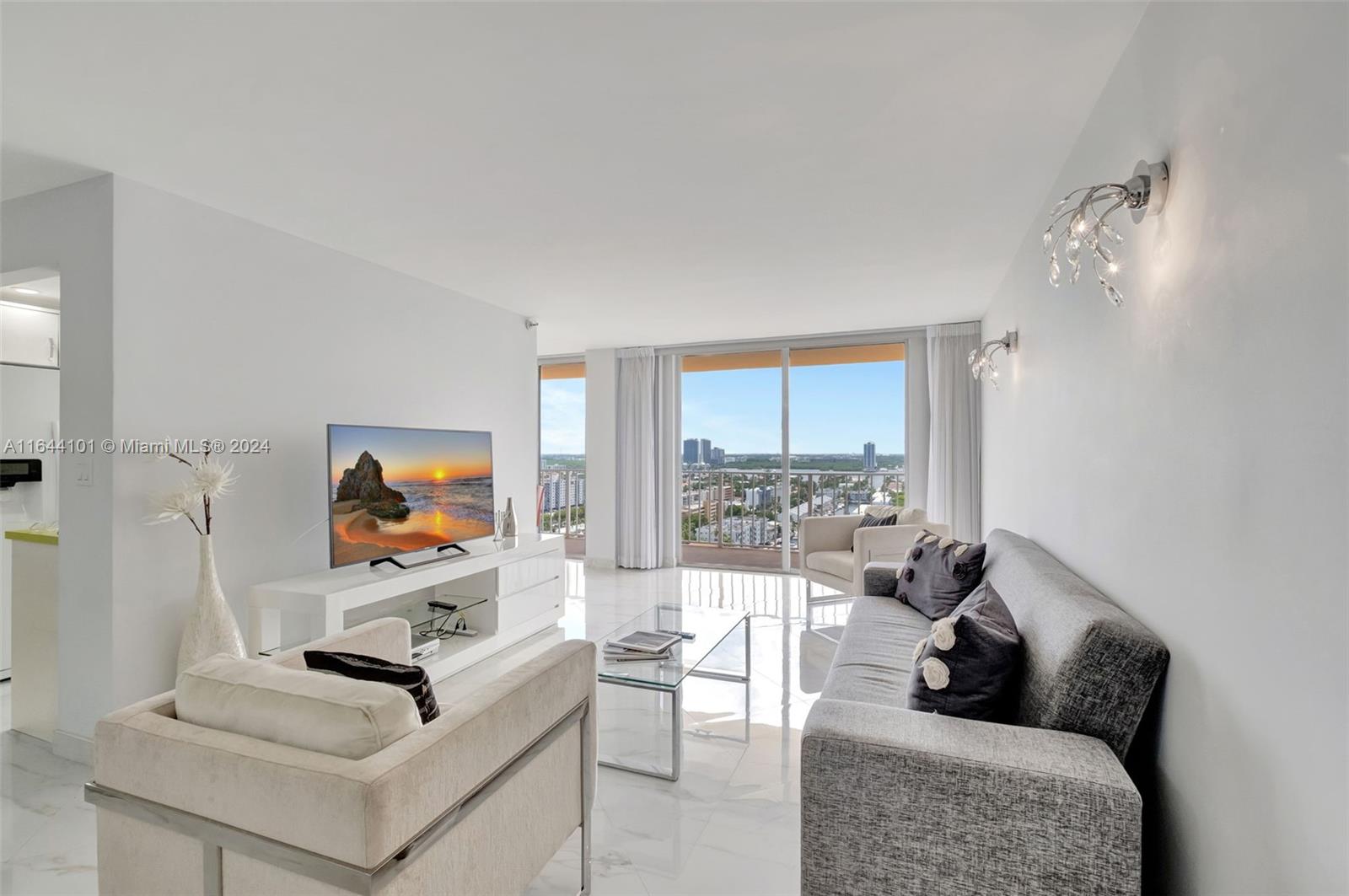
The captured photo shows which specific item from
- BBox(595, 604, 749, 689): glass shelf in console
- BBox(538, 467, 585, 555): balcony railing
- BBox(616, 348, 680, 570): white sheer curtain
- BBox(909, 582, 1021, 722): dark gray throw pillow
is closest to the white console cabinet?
BBox(595, 604, 749, 689): glass shelf in console

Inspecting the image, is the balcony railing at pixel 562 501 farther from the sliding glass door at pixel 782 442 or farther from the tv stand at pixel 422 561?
the tv stand at pixel 422 561

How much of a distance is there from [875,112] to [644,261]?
1.77m

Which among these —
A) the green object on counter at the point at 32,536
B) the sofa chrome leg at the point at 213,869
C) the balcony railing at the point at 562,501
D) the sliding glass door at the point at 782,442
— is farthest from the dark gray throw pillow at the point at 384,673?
the balcony railing at the point at 562,501

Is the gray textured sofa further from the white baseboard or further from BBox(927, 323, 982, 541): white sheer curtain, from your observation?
BBox(927, 323, 982, 541): white sheer curtain

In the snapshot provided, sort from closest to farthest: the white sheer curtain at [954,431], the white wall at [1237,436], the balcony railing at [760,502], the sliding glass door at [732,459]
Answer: the white wall at [1237,436]
the white sheer curtain at [954,431]
the balcony railing at [760,502]
the sliding glass door at [732,459]

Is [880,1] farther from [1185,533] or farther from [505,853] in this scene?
[505,853]

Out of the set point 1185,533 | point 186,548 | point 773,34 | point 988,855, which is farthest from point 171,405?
point 1185,533

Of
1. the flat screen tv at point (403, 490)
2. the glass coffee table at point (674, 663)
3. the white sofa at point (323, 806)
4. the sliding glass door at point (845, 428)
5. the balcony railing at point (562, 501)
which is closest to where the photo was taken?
the white sofa at point (323, 806)

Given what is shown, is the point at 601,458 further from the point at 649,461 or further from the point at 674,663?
the point at 674,663

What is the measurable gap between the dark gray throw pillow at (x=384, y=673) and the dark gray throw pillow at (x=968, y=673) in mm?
1252

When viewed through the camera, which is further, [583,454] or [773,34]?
[583,454]

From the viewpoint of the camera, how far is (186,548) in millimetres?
2771

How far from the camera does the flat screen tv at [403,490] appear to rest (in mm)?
3191

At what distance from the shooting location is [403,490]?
3541 millimetres
